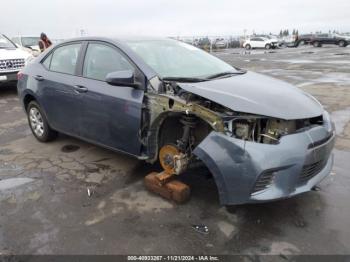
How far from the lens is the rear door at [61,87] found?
4258 millimetres

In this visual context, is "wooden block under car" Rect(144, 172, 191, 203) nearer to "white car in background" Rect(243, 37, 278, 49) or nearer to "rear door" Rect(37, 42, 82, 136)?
"rear door" Rect(37, 42, 82, 136)

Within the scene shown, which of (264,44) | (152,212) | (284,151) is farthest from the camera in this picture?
(264,44)

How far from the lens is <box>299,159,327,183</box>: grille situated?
289cm

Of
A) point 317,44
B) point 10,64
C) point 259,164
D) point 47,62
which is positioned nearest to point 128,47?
point 47,62

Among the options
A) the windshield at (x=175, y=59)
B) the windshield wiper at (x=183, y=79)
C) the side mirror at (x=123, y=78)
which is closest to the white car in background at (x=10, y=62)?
the windshield at (x=175, y=59)

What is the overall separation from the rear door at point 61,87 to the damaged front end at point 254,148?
1.50 metres

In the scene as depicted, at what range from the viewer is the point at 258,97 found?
302cm

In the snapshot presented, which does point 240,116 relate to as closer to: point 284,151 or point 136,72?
point 284,151

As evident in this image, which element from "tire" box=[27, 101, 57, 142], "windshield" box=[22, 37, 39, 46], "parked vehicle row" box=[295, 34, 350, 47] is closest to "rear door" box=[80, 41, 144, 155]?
"tire" box=[27, 101, 57, 142]

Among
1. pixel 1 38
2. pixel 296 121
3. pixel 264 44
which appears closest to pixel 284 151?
pixel 296 121

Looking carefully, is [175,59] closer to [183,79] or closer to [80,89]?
[183,79]

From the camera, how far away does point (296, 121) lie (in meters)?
3.02

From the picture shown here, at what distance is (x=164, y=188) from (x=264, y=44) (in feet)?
135

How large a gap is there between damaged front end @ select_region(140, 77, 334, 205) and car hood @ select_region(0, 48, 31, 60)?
749cm
